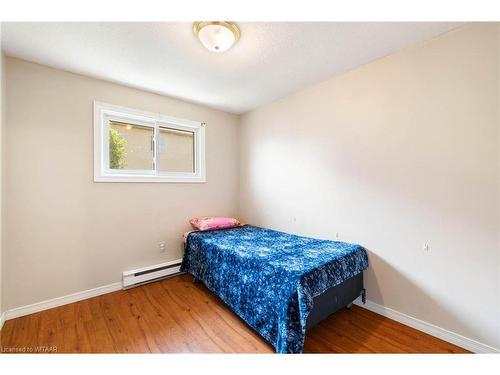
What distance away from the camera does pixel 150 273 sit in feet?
8.71

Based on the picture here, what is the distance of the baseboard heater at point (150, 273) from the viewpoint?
8.23ft

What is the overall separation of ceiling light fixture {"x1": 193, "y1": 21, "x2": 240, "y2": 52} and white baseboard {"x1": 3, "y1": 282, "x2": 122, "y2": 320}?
2.67 meters

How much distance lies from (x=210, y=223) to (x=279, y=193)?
3.38ft

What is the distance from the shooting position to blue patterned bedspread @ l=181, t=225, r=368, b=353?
149 centimetres

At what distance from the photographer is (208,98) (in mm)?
2910

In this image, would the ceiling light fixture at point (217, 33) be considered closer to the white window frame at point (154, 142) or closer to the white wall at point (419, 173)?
the white wall at point (419, 173)

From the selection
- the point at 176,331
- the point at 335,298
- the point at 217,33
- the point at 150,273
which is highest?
the point at 217,33

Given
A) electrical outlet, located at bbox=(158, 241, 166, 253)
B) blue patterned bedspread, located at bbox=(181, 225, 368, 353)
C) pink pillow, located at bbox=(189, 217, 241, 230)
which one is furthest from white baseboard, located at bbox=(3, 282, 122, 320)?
pink pillow, located at bbox=(189, 217, 241, 230)

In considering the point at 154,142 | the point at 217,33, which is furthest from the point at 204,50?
the point at 154,142

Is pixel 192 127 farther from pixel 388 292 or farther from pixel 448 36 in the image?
pixel 388 292

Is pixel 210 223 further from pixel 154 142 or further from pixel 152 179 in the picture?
pixel 154 142

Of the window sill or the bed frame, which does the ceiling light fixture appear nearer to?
the window sill

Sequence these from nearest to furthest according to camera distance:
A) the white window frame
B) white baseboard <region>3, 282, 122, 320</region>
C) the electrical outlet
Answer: white baseboard <region>3, 282, 122, 320</region> < the white window frame < the electrical outlet

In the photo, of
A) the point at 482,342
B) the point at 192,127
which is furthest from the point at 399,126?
the point at 192,127
